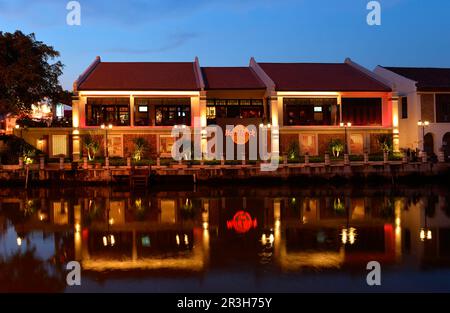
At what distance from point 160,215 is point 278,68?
2458 cm

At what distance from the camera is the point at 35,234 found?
1888cm

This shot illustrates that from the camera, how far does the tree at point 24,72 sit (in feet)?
111

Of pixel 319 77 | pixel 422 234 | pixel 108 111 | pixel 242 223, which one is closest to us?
pixel 422 234

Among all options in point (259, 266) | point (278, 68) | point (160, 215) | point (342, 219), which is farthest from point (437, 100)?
point (259, 266)

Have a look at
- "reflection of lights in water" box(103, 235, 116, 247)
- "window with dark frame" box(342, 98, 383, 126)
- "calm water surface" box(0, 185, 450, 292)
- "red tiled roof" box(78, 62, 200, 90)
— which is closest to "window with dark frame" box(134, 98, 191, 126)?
"red tiled roof" box(78, 62, 200, 90)

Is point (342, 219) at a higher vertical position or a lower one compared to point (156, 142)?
lower

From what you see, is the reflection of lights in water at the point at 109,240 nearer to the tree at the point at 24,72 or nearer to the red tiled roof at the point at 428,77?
the tree at the point at 24,72

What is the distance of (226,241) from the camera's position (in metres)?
17.0

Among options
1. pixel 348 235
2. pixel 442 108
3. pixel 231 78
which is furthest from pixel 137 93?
pixel 348 235

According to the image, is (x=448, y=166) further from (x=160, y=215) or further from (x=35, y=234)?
(x=35, y=234)

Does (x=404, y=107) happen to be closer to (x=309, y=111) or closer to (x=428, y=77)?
(x=428, y=77)

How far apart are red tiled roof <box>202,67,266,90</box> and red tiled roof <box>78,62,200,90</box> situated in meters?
1.53

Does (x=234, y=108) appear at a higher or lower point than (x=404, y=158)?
higher

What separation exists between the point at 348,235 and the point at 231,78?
2639 centimetres
